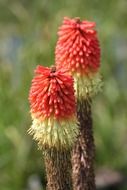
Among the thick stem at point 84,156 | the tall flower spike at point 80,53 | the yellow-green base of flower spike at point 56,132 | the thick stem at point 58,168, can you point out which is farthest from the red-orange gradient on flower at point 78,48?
the thick stem at point 58,168

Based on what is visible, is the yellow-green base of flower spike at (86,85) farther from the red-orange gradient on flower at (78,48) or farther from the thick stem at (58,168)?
the thick stem at (58,168)

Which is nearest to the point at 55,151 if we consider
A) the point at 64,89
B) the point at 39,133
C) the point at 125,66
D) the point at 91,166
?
the point at 39,133

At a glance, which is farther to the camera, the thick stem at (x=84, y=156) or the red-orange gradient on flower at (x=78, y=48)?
the thick stem at (x=84, y=156)

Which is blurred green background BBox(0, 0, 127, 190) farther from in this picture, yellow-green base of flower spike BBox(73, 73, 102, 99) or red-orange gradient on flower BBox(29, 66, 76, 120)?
red-orange gradient on flower BBox(29, 66, 76, 120)

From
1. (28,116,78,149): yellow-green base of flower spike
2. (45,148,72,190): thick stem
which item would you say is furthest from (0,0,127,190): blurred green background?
(28,116,78,149): yellow-green base of flower spike

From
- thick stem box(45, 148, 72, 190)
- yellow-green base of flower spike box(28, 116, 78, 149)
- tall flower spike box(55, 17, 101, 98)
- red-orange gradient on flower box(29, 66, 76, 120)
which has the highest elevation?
tall flower spike box(55, 17, 101, 98)

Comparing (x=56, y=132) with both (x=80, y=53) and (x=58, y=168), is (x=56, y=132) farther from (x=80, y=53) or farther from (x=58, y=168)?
(x=80, y=53)
